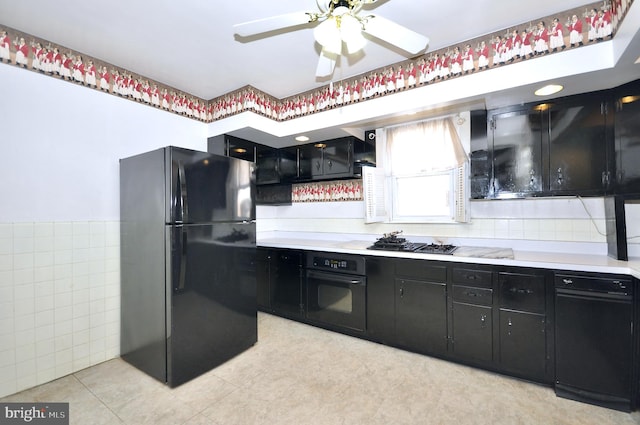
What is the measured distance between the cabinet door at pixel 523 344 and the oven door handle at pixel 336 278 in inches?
47.4

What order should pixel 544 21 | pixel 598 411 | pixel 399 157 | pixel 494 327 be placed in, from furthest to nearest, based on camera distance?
pixel 399 157 → pixel 494 327 → pixel 544 21 → pixel 598 411

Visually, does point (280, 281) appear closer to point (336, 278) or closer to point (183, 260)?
point (336, 278)

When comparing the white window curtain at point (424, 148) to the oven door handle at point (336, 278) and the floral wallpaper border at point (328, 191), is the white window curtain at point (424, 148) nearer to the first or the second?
the floral wallpaper border at point (328, 191)

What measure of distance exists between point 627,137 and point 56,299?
176 inches

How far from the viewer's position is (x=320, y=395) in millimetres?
1956

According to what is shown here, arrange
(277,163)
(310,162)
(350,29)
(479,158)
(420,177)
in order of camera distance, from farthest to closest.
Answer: (277,163) < (310,162) < (420,177) < (479,158) < (350,29)

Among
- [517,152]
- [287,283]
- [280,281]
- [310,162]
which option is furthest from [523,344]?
[310,162]

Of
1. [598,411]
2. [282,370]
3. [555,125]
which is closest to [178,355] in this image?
[282,370]

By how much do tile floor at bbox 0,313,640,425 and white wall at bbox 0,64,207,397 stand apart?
263mm

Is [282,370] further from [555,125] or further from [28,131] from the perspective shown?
[555,125]

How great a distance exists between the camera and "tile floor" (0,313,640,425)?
1.73 meters

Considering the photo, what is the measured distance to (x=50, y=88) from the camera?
7.07 ft

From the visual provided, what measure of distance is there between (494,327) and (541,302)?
1.25 feet

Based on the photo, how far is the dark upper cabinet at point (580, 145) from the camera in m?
2.05
